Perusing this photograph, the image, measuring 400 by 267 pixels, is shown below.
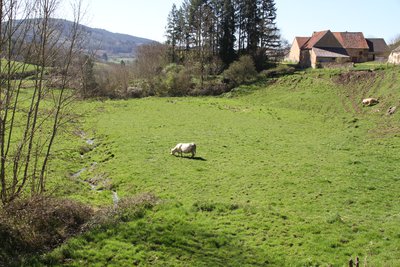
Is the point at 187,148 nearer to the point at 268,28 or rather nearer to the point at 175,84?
the point at 175,84

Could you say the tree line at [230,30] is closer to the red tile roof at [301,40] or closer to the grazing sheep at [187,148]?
the red tile roof at [301,40]

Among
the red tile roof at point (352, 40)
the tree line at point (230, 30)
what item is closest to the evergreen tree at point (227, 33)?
the tree line at point (230, 30)

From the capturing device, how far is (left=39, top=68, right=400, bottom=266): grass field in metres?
12.7

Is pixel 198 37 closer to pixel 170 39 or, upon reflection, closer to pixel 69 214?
pixel 170 39

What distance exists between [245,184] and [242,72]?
48.3 metres

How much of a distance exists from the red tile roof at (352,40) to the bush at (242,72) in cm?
2502

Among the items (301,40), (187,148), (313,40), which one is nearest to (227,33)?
(301,40)

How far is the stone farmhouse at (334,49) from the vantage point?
73375 mm

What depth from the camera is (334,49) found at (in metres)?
76.4

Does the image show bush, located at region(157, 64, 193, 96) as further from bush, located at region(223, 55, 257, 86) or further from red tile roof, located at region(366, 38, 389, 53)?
red tile roof, located at region(366, 38, 389, 53)

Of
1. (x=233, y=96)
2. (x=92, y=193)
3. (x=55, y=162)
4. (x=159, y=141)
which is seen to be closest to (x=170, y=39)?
(x=233, y=96)

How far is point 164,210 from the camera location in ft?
53.4

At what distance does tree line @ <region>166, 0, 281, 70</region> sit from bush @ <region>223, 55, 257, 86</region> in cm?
952

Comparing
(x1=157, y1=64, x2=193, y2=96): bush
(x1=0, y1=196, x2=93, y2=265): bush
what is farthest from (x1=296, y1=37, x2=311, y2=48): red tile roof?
(x1=0, y1=196, x2=93, y2=265): bush
